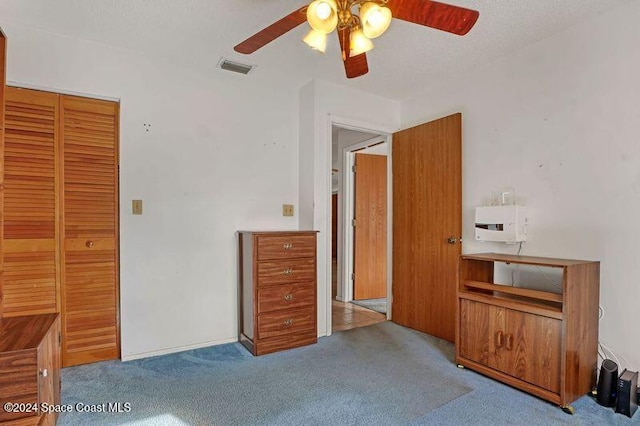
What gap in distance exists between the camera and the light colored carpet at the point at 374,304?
157 inches

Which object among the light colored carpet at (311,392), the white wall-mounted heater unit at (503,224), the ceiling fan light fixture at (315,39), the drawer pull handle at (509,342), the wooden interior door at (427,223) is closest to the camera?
the ceiling fan light fixture at (315,39)

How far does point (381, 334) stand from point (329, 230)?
105 centimetres

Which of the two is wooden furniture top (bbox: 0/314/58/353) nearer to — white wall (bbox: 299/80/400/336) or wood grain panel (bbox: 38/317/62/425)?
wood grain panel (bbox: 38/317/62/425)

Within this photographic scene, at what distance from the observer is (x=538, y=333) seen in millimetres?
1960

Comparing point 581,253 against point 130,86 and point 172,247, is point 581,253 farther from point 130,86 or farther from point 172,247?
point 130,86

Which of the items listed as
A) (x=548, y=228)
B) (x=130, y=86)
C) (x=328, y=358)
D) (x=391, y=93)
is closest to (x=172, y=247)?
(x=130, y=86)

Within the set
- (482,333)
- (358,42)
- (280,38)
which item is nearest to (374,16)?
(358,42)

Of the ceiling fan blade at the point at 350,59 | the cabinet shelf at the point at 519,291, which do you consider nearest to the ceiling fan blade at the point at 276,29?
the ceiling fan blade at the point at 350,59

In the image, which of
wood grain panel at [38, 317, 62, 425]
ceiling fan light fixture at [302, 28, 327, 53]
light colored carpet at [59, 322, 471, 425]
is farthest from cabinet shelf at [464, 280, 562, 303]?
wood grain panel at [38, 317, 62, 425]

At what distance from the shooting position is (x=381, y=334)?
3.09 meters

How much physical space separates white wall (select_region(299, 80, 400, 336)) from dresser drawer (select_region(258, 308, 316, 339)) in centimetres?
23

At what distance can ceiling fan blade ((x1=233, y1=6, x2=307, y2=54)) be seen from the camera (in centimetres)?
143

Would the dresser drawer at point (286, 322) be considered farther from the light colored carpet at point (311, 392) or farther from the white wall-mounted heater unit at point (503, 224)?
the white wall-mounted heater unit at point (503, 224)

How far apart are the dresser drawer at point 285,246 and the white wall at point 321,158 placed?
238 mm
